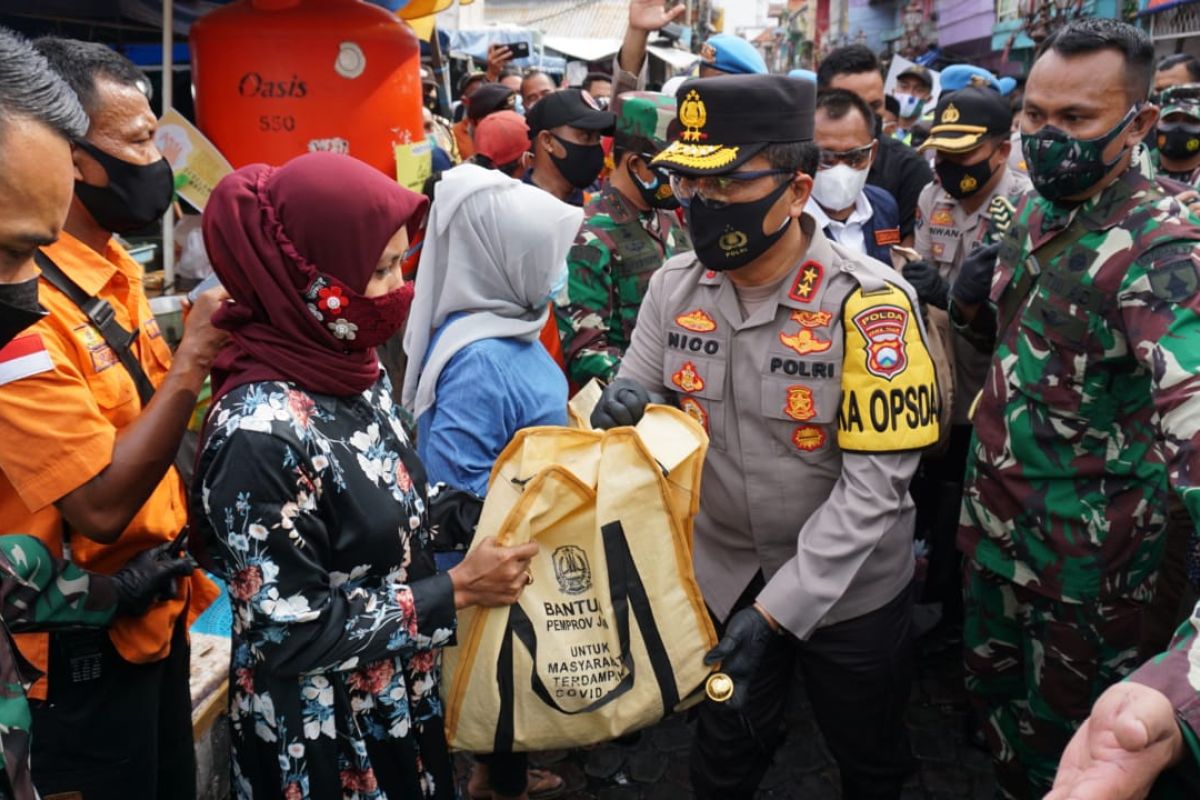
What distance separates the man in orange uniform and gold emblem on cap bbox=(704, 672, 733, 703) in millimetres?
1312

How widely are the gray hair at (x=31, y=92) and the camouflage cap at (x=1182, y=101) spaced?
5551mm

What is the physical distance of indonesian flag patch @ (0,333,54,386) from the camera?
1862mm

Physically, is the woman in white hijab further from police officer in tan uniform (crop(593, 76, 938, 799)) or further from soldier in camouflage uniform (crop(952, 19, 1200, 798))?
soldier in camouflage uniform (crop(952, 19, 1200, 798))

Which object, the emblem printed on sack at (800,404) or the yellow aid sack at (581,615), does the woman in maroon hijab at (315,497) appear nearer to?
the yellow aid sack at (581,615)

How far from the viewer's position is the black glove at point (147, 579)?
83.5 inches

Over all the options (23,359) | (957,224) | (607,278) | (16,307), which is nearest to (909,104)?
(957,224)

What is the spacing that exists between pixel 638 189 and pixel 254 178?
2341mm

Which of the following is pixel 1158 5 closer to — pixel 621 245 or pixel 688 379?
pixel 621 245

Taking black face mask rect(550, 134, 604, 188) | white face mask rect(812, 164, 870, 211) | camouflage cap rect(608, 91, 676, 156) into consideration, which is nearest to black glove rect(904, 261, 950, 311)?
white face mask rect(812, 164, 870, 211)

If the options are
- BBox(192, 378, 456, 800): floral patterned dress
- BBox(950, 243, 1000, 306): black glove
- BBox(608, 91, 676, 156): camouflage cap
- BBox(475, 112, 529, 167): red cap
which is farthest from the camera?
BBox(475, 112, 529, 167): red cap

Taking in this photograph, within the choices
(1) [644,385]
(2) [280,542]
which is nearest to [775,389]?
(1) [644,385]

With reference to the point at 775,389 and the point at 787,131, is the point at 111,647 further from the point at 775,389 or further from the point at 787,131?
the point at 787,131

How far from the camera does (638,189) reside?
4.02 m

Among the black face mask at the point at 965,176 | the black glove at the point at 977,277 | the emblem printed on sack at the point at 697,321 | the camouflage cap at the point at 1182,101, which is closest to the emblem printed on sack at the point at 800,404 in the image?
the emblem printed on sack at the point at 697,321
